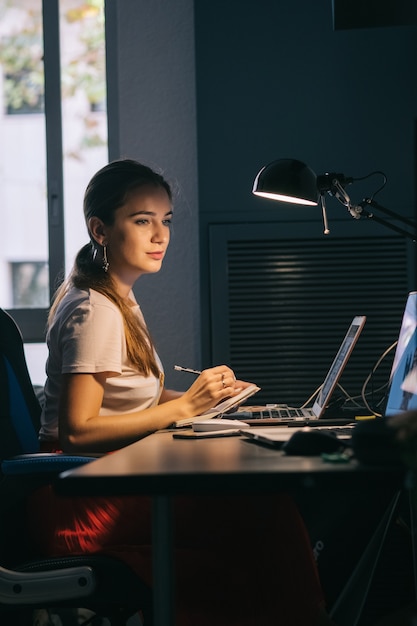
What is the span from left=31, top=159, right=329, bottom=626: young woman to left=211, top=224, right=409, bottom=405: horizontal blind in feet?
1.43

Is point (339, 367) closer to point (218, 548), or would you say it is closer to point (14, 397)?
point (218, 548)

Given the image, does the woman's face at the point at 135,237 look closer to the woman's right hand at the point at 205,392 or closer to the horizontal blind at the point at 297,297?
the woman's right hand at the point at 205,392

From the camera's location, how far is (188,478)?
0.92 m

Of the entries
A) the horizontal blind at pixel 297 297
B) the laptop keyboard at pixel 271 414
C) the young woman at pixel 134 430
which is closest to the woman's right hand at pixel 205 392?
the young woman at pixel 134 430

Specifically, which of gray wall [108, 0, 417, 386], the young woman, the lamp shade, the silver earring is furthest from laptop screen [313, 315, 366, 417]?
gray wall [108, 0, 417, 386]

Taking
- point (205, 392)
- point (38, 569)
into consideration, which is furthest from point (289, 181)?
point (38, 569)

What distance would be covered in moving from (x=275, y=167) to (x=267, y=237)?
716 mm

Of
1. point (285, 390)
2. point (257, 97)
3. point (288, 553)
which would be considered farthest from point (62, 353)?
point (257, 97)

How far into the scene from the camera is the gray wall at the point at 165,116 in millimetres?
3080

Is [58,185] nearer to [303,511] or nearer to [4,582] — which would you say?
[303,511]

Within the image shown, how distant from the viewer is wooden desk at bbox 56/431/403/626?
0.91 m

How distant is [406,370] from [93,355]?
64 cm

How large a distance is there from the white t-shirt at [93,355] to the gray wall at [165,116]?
1.14 meters

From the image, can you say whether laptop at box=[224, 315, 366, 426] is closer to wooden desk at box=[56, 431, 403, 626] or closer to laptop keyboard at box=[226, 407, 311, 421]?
laptop keyboard at box=[226, 407, 311, 421]
